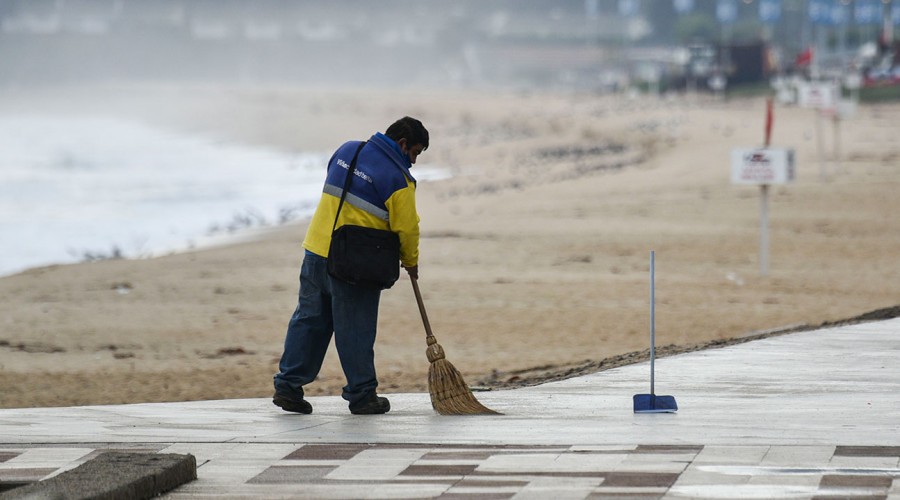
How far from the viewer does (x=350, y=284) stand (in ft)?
27.6

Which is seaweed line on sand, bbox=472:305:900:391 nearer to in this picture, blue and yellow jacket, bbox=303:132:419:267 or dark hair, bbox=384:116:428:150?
blue and yellow jacket, bbox=303:132:419:267

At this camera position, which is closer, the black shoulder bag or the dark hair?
the black shoulder bag

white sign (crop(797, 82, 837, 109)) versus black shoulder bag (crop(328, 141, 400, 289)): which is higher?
white sign (crop(797, 82, 837, 109))

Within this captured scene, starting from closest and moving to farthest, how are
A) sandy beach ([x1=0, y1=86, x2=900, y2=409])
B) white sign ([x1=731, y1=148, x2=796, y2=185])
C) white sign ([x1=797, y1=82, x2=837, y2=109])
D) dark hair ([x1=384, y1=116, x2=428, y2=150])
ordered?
1. dark hair ([x1=384, y1=116, x2=428, y2=150])
2. sandy beach ([x1=0, y1=86, x2=900, y2=409])
3. white sign ([x1=731, y1=148, x2=796, y2=185])
4. white sign ([x1=797, y1=82, x2=837, y2=109])

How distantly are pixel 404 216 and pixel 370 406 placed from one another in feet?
3.27

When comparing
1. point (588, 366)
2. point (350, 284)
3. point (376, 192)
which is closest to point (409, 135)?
point (376, 192)

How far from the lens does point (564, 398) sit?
29.0ft

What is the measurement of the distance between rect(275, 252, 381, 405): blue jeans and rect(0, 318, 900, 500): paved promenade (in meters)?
0.19

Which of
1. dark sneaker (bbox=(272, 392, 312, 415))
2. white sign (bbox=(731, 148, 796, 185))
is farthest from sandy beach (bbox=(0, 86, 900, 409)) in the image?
dark sneaker (bbox=(272, 392, 312, 415))

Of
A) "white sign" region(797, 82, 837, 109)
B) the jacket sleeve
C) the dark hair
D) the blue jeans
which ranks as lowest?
the blue jeans

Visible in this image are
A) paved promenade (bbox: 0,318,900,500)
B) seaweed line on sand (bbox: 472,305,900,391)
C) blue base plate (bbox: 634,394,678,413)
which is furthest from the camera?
seaweed line on sand (bbox: 472,305,900,391)

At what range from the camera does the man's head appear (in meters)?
8.45

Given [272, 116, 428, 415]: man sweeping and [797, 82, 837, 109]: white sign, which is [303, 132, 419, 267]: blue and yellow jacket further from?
[797, 82, 837, 109]: white sign

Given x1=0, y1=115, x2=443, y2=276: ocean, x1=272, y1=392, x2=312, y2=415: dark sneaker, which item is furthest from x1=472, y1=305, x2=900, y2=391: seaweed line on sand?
x1=0, y1=115, x2=443, y2=276: ocean
